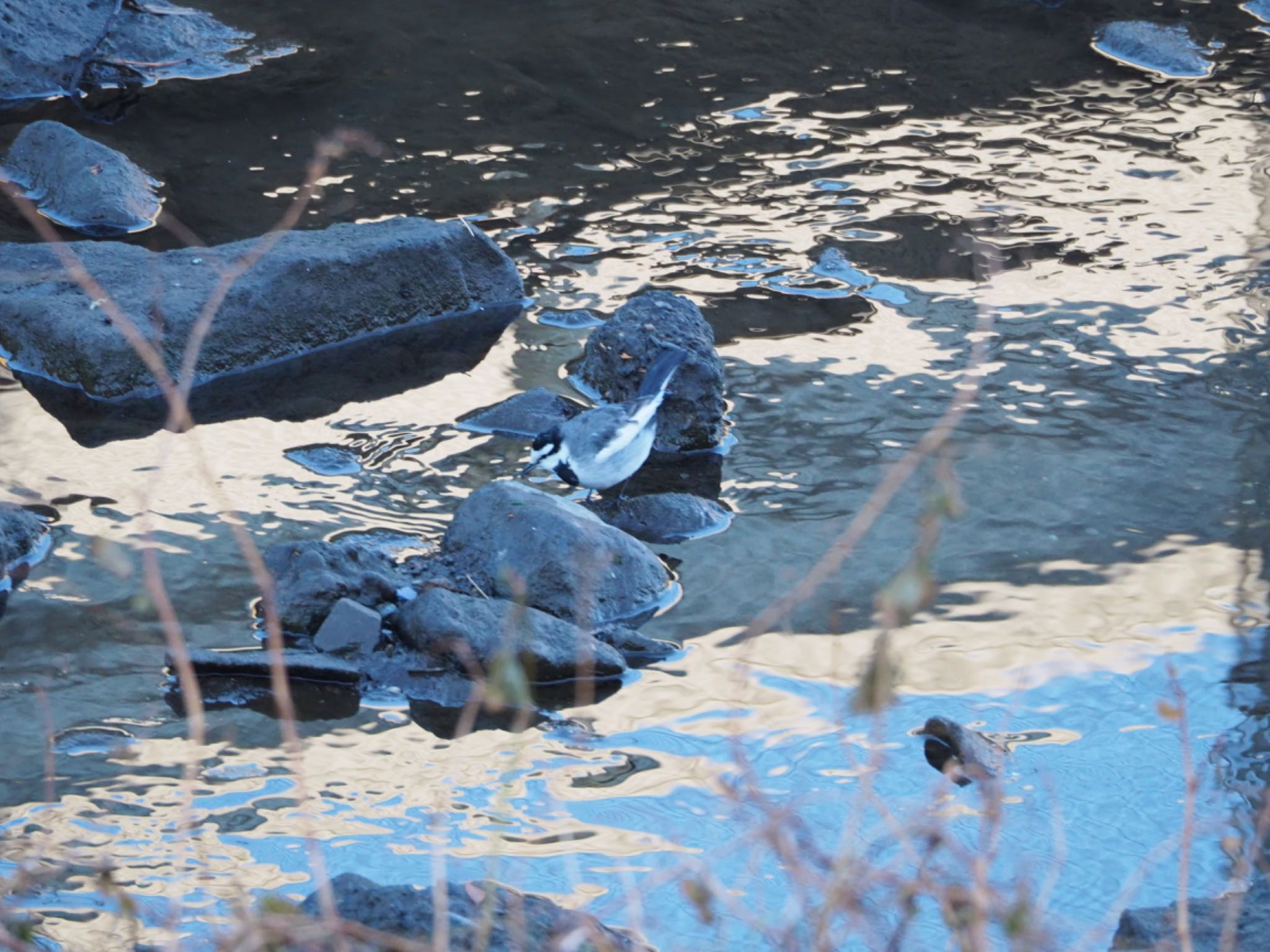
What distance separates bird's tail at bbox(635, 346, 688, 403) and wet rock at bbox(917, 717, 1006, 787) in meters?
1.73

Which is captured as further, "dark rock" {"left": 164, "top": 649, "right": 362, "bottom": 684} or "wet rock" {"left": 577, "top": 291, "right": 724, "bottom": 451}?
"wet rock" {"left": 577, "top": 291, "right": 724, "bottom": 451}

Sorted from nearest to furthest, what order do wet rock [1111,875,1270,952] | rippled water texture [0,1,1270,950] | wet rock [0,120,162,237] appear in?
wet rock [1111,875,1270,952], rippled water texture [0,1,1270,950], wet rock [0,120,162,237]

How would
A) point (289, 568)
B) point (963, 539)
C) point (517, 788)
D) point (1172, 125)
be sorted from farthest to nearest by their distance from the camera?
point (1172, 125) < point (963, 539) < point (289, 568) < point (517, 788)

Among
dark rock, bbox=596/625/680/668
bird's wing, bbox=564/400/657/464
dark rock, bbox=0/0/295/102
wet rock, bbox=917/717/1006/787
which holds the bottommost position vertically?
dark rock, bbox=596/625/680/668

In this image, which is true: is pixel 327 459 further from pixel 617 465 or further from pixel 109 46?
pixel 109 46

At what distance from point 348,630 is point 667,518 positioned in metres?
1.32

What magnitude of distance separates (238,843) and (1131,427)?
3901 millimetres

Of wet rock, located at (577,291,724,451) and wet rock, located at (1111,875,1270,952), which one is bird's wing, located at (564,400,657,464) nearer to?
wet rock, located at (577,291,724,451)

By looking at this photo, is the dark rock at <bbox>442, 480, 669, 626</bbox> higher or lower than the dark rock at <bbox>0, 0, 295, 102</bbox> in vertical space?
lower

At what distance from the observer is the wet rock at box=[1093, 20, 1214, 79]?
995 centimetres

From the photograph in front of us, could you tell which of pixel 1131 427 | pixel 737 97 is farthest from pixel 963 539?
pixel 737 97

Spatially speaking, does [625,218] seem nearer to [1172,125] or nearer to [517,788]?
[1172,125]

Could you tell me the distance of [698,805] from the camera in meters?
4.04

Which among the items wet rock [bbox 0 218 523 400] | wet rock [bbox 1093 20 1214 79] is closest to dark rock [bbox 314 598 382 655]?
wet rock [bbox 0 218 523 400]
